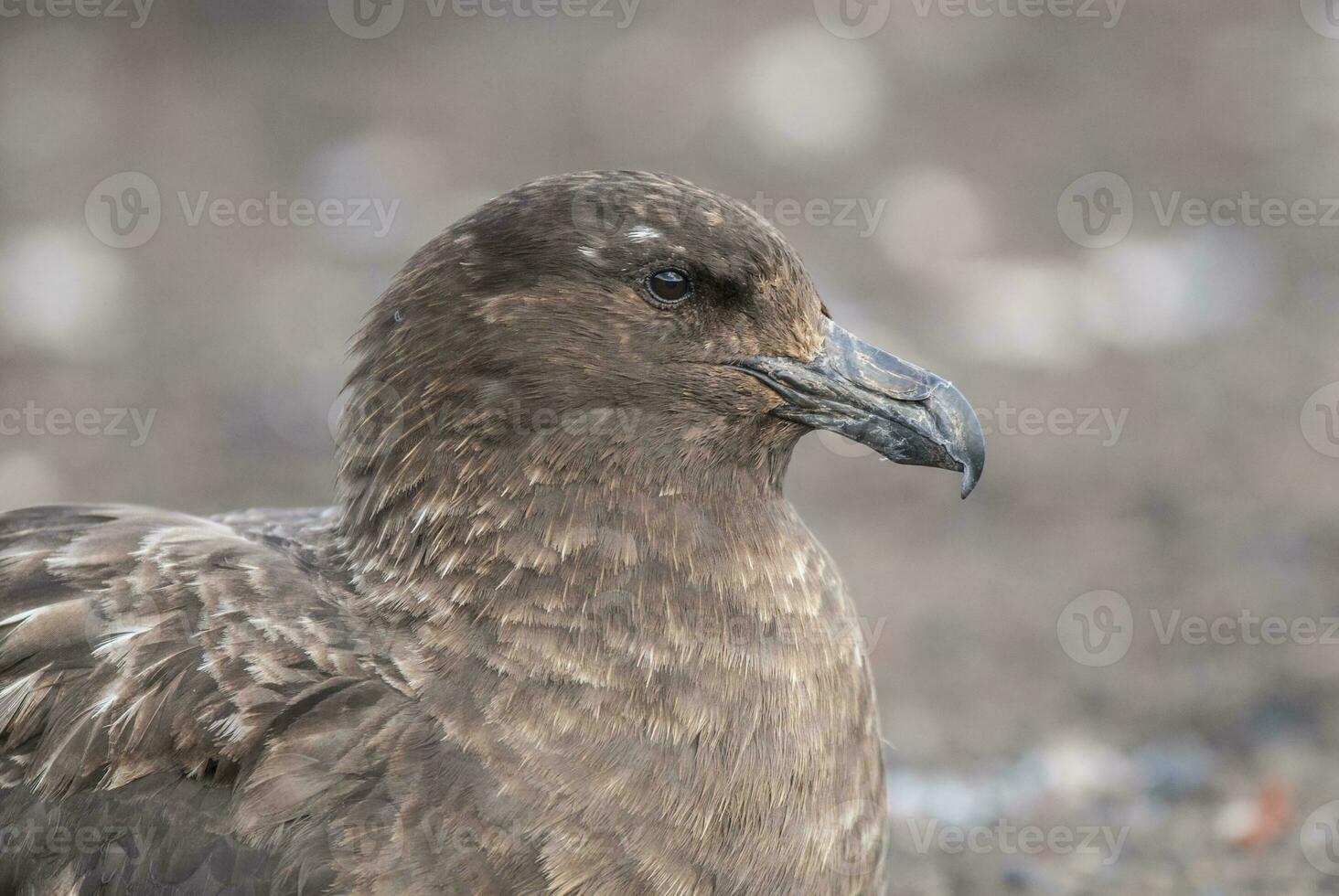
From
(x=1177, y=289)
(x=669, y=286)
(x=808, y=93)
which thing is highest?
(x=808, y=93)

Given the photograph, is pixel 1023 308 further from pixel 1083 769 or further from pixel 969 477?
pixel 969 477

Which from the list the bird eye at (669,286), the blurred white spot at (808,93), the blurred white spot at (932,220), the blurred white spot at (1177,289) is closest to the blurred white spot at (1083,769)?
the bird eye at (669,286)

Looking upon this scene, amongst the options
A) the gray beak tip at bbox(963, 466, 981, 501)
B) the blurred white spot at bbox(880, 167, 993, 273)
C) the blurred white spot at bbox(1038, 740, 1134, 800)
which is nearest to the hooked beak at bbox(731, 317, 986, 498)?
the gray beak tip at bbox(963, 466, 981, 501)

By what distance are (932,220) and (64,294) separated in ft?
15.5

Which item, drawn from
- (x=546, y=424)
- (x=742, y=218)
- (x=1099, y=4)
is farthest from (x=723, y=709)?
(x=1099, y=4)

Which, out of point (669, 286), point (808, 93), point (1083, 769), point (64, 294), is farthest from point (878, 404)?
point (808, 93)

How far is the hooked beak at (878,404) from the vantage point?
11.3 feet

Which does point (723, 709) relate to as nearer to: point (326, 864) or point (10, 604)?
point (326, 864)

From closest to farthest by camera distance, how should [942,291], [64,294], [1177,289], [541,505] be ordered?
1. [541,505]
2. [1177,289]
3. [942,291]
4. [64,294]

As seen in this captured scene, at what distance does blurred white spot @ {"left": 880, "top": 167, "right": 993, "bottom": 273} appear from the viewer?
28.2 feet

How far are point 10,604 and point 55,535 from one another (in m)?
0.23

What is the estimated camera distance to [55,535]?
3.76 m

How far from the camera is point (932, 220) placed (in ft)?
29.2

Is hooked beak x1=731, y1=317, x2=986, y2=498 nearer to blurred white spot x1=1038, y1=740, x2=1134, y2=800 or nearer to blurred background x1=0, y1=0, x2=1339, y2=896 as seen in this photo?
blurred background x1=0, y1=0, x2=1339, y2=896
